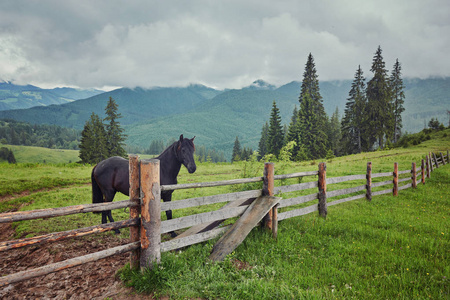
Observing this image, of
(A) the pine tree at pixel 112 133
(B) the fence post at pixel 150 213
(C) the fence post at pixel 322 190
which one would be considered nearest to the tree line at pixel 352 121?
(A) the pine tree at pixel 112 133

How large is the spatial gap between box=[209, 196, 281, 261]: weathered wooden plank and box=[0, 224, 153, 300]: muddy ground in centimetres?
148

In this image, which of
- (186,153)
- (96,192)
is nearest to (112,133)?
(96,192)

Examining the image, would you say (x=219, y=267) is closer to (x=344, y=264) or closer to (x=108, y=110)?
(x=344, y=264)

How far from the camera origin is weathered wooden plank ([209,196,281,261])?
4.50 metres

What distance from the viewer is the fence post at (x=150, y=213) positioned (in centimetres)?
381

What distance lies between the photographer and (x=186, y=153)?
6621 millimetres

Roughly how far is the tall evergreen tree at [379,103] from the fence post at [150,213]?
47.5 m

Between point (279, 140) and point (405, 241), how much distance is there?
4229 cm

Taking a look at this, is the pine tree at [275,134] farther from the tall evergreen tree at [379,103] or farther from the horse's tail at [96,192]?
the horse's tail at [96,192]

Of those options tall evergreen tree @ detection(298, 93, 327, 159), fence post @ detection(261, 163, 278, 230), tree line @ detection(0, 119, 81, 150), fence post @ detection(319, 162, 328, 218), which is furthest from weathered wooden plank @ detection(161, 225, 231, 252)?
tree line @ detection(0, 119, 81, 150)

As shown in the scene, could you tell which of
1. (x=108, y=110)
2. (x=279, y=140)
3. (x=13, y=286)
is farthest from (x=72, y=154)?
(x=13, y=286)

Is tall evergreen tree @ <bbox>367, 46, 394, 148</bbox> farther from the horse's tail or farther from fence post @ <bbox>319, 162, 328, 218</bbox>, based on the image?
the horse's tail

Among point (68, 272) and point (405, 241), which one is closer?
point (68, 272)

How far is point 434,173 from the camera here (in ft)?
51.6
